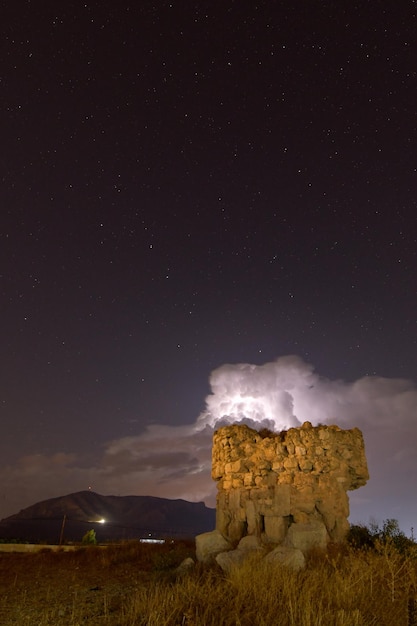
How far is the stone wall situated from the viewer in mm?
12312

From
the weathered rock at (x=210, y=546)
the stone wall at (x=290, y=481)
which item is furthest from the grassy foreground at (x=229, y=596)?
the stone wall at (x=290, y=481)

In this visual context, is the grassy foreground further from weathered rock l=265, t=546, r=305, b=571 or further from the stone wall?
the stone wall

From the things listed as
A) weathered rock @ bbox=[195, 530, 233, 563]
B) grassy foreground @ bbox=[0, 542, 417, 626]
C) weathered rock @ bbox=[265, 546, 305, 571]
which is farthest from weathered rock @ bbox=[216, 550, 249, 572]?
weathered rock @ bbox=[195, 530, 233, 563]

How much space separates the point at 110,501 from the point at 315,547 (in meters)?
127

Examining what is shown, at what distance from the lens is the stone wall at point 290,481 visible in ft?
40.4

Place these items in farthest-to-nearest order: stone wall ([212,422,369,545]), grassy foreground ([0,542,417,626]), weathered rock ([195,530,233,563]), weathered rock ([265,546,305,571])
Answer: stone wall ([212,422,369,545]) → weathered rock ([195,530,233,563]) → weathered rock ([265,546,305,571]) → grassy foreground ([0,542,417,626])

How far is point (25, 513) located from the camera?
11500cm

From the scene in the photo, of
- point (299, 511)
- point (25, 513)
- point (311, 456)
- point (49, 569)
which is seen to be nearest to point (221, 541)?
point (299, 511)

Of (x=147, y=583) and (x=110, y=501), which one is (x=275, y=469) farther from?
(x=110, y=501)

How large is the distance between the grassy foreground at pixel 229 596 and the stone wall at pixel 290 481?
1587 millimetres

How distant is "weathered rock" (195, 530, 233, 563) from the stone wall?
110 cm

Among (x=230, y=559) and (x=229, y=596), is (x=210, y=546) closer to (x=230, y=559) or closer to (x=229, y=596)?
(x=230, y=559)

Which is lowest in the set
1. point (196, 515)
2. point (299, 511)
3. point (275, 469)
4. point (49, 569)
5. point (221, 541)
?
point (196, 515)

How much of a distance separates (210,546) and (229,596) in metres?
5.46
